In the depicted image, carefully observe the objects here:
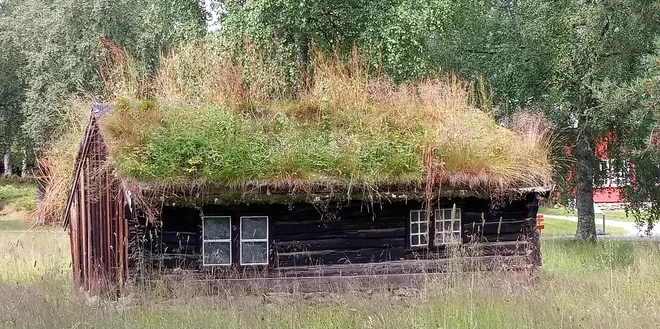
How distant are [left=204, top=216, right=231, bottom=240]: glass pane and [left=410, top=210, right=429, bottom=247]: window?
2906 mm

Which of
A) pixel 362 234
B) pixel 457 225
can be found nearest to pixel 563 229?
pixel 457 225

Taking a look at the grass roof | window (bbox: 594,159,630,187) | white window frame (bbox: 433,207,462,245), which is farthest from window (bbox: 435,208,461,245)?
window (bbox: 594,159,630,187)

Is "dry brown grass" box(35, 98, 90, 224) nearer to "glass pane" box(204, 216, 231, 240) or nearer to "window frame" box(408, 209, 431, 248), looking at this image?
"glass pane" box(204, 216, 231, 240)

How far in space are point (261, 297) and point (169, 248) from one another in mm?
1524

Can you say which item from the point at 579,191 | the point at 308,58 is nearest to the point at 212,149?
the point at 308,58

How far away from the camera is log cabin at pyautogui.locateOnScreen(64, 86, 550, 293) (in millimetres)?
9664

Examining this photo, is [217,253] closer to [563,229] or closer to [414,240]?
[414,240]

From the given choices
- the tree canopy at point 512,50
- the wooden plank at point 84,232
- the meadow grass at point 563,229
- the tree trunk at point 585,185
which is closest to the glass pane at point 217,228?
the wooden plank at point 84,232

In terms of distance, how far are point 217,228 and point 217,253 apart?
366mm

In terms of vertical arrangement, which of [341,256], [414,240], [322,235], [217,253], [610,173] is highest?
[610,173]

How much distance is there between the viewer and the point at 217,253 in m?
10.1

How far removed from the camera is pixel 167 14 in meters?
20.7

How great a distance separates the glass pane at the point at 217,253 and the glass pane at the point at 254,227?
31 centimetres

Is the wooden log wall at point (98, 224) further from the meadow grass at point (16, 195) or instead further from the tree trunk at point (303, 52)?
the meadow grass at point (16, 195)
